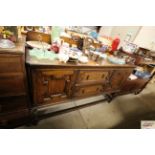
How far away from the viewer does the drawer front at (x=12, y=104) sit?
106 cm

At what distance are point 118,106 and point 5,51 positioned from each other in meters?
2.11

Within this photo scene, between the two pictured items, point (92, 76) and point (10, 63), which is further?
point (92, 76)

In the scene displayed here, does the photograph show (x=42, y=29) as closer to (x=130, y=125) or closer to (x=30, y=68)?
(x=30, y=68)

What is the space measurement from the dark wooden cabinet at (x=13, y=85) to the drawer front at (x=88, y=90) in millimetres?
714

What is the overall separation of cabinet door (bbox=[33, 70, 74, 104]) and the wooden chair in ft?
2.08

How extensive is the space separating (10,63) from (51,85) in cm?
51

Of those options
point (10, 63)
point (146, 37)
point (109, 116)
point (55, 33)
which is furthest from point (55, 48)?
point (146, 37)

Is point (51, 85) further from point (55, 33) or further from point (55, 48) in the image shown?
point (55, 33)

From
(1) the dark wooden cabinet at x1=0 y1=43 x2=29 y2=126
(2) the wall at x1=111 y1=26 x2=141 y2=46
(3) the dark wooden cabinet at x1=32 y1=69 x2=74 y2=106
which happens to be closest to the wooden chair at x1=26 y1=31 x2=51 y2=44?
(1) the dark wooden cabinet at x1=0 y1=43 x2=29 y2=126

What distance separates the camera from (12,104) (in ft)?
3.67

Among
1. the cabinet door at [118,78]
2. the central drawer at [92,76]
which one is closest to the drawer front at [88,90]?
the central drawer at [92,76]

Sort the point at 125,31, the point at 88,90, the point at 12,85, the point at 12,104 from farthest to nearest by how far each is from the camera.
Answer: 1. the point at 125,31
2. the point at 88,90
3. the point at 12,104
4. the point at 12,85

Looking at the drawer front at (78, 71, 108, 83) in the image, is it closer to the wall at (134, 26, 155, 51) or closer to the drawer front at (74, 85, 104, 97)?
the drawer front at (74, 85, 104, 97)

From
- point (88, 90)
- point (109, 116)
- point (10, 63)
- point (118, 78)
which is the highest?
point (10, 63)
